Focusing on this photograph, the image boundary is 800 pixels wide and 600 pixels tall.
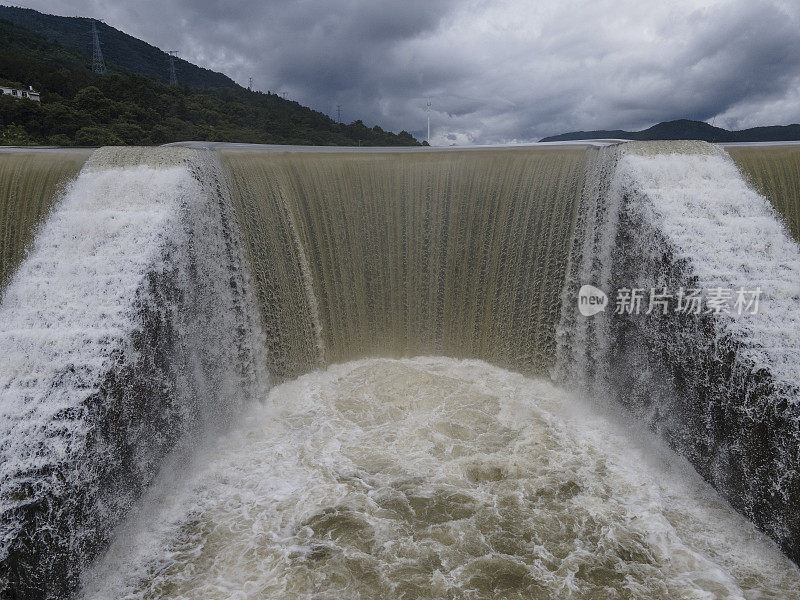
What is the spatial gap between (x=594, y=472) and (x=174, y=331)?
5346 mm

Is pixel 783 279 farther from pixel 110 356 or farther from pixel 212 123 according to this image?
pixel 212 123

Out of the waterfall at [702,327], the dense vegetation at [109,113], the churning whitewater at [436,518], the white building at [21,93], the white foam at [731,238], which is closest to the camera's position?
the churning whitewater at [436,518]

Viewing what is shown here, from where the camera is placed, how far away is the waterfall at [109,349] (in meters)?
4.12

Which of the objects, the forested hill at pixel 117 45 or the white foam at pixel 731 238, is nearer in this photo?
the white foam at pixel 731 238

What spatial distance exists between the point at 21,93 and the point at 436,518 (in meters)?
23.4

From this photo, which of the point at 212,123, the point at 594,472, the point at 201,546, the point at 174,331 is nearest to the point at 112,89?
the point at 212,123

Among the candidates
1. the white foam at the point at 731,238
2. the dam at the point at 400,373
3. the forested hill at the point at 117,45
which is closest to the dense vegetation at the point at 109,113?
the dam at the point at 400,373

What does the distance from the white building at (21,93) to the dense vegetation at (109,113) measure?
49cm

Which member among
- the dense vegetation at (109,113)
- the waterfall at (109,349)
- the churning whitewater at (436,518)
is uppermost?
the dense vegetation at (109,113)

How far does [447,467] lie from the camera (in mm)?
5953

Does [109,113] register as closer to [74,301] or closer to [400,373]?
[74,301]

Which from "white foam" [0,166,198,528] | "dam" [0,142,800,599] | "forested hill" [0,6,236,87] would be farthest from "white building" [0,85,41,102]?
"forested hill" [0,6,236,87]

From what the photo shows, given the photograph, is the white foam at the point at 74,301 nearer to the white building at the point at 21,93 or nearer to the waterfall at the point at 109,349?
the waterfall at the point at 109,349

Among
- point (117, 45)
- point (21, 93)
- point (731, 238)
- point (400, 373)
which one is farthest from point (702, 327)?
point (117, 45)
